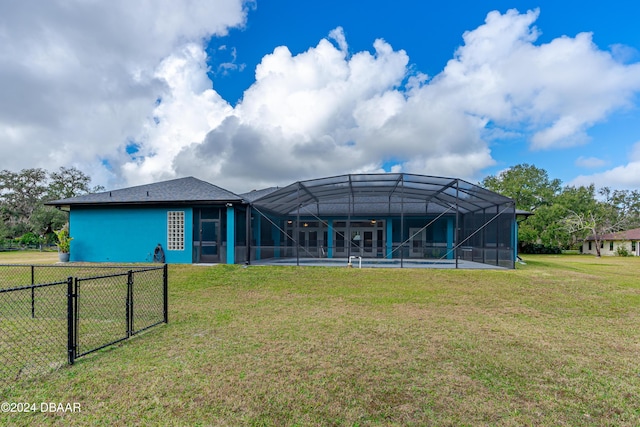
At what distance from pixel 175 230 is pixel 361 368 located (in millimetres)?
12440

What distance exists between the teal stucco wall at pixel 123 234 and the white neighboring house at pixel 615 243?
127 ft

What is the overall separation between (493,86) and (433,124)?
3.45 metres

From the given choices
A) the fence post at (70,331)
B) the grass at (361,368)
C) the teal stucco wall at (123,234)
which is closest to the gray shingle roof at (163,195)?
the teal stucco wall at (123,234)

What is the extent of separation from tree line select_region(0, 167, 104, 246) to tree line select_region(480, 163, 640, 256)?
4468cm

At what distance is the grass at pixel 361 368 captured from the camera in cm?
292

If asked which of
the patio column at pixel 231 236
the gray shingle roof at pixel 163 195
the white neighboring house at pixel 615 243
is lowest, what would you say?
the white neighboring house at pixel 615 243

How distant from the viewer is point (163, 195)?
1461 cm

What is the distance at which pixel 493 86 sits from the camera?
1409cm

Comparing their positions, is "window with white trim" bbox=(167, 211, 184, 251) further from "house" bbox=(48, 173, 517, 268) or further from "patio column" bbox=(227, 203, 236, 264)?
"patio column" bbox=(227, 203, 236, 264)

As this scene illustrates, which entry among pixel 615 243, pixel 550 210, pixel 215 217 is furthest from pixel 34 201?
pixel 615 243

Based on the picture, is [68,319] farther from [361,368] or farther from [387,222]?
[387,222]

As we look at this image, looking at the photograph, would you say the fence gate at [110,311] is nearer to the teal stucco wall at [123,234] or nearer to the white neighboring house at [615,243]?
the teal stucco wall at [123,234]

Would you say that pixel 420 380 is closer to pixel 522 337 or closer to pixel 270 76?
pixel 522 337

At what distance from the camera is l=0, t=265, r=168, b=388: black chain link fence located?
3.97 metres
